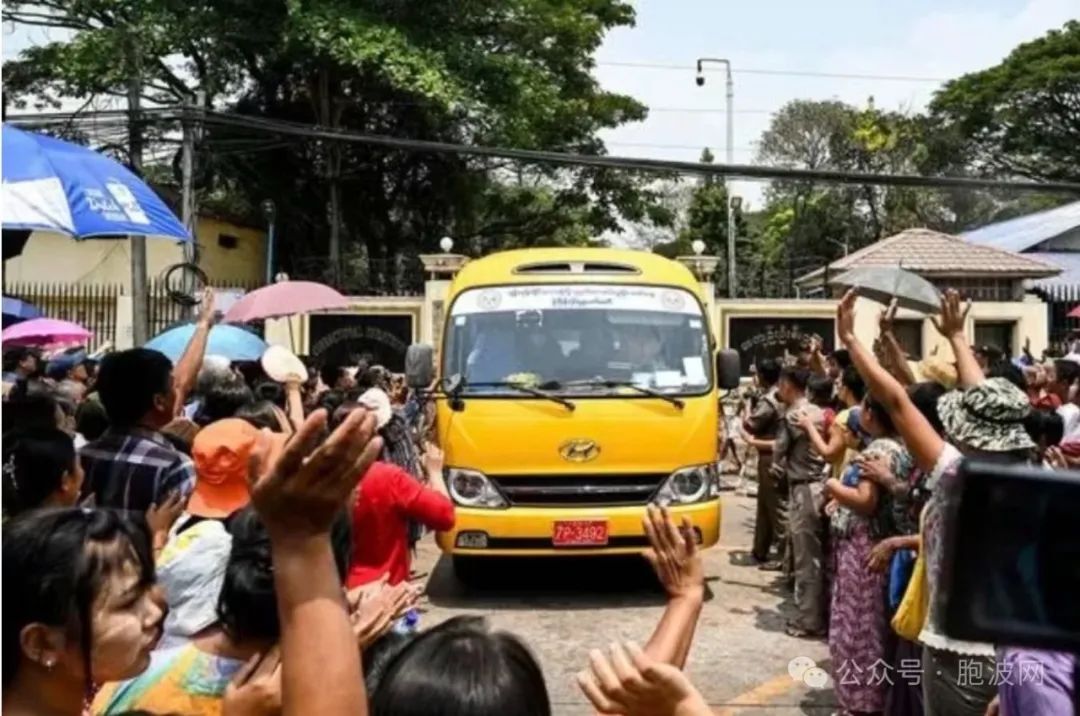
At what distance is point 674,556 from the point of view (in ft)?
6.89

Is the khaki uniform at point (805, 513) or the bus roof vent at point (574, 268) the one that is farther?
the bus roof vent at point (574, 268)

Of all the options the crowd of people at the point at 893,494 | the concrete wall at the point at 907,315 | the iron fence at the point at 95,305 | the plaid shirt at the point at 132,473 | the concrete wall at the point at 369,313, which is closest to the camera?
the crowd of people at the point at 893,494

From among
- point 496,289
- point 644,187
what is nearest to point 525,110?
point 644,187

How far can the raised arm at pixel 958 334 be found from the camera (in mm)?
3475

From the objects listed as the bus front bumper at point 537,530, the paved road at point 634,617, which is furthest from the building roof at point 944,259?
the bus front bumper at point 537,530

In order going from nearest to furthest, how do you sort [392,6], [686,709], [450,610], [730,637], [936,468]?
[686,709] < [936,468] < [730,637] < [450,610] < [392,6]

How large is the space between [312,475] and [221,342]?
21.5 feet

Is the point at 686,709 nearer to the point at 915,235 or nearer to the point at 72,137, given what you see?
the point at 72,137

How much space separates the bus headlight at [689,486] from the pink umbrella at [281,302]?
375 cm

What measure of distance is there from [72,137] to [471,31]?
915 centimetres

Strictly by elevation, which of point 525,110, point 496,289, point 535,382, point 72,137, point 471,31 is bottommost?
point 535,382

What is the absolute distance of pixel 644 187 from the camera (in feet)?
82.0

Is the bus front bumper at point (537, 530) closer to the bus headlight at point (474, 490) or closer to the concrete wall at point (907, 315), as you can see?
the bus headlight at point (474, 490)

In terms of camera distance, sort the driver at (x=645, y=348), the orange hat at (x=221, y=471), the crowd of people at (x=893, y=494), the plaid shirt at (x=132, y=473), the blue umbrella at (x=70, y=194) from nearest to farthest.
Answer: the crowd of people at (x=893, y=494)
the orange hat at (x=221, y=471)
the plaid shirt at (x=132, y=473)
the blue umbrella at (x=70, y=194)
the driver at (x=645, y=348)
